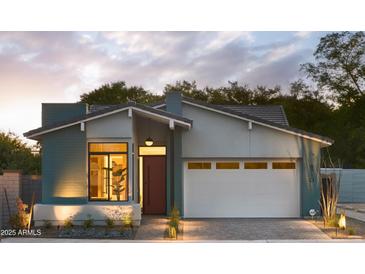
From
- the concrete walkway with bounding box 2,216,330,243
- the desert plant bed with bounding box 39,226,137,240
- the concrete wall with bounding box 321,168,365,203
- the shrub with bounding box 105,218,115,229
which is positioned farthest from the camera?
the concrete wall with bounding box 321,168,365,203

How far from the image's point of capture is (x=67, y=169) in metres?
16.3

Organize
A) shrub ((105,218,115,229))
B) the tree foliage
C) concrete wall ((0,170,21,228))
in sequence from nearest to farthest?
shrub ((105,218,115,229)) < concrete wall ((0,170,21,228)) < the tree foliage

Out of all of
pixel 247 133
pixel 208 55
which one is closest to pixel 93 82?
pixel 208 55

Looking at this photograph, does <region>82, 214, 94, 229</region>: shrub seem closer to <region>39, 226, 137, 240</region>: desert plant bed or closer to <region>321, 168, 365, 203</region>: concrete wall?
<region>39, 226, 137, 240</region>: desert plant bed

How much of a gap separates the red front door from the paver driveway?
1364 mm

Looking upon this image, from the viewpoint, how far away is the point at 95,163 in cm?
1638

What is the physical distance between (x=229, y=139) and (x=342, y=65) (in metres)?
21.3

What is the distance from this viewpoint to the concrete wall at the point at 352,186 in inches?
1023

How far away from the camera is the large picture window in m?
16.3

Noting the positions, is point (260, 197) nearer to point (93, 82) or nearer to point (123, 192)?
point (123, 192)

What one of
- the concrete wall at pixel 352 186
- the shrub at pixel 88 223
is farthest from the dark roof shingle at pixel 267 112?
the shrub at pixel 88 223

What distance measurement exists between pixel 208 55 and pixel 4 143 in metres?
16.1

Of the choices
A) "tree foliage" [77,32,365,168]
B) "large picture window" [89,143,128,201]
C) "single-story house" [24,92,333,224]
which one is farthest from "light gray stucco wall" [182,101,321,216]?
"tree foliage" [77,32,365,168]
